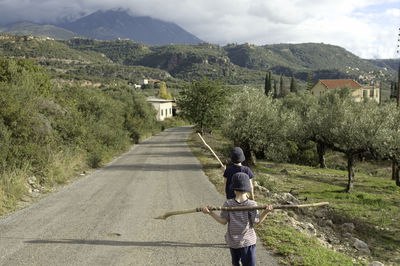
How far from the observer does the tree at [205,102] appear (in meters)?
39.0

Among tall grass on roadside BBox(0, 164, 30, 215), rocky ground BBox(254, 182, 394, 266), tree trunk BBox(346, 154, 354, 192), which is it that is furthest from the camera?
tree trunk BBox(346, 154, 354, 192)

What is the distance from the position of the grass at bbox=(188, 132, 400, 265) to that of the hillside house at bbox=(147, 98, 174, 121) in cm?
4785

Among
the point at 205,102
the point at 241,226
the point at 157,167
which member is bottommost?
the point at 157,167

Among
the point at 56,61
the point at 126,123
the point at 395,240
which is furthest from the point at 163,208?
the point at 56,61

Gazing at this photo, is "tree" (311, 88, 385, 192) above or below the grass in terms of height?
above

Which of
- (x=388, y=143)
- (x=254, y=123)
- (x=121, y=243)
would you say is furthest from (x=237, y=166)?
(x=388, y=143)

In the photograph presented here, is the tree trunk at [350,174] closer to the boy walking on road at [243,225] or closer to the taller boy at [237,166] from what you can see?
the taller boy at [237,166]

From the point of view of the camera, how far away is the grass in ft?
22.2

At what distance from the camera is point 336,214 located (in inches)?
589

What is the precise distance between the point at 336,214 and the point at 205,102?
26331mm

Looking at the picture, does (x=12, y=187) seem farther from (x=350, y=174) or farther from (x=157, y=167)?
(x=350, y=174)

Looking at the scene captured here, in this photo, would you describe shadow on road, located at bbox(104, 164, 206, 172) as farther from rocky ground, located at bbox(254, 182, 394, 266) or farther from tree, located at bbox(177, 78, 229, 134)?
tree, located at bbox(177, 78, 229, 134)

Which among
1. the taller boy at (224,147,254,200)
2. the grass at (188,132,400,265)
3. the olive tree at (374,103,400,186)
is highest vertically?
the taller boy at (224,147,254,200)

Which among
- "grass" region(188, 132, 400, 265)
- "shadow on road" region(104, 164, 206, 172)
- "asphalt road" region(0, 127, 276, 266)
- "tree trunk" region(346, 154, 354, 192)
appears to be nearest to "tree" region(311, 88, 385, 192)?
"tree trunk" region(346, 154, 354, 192)
